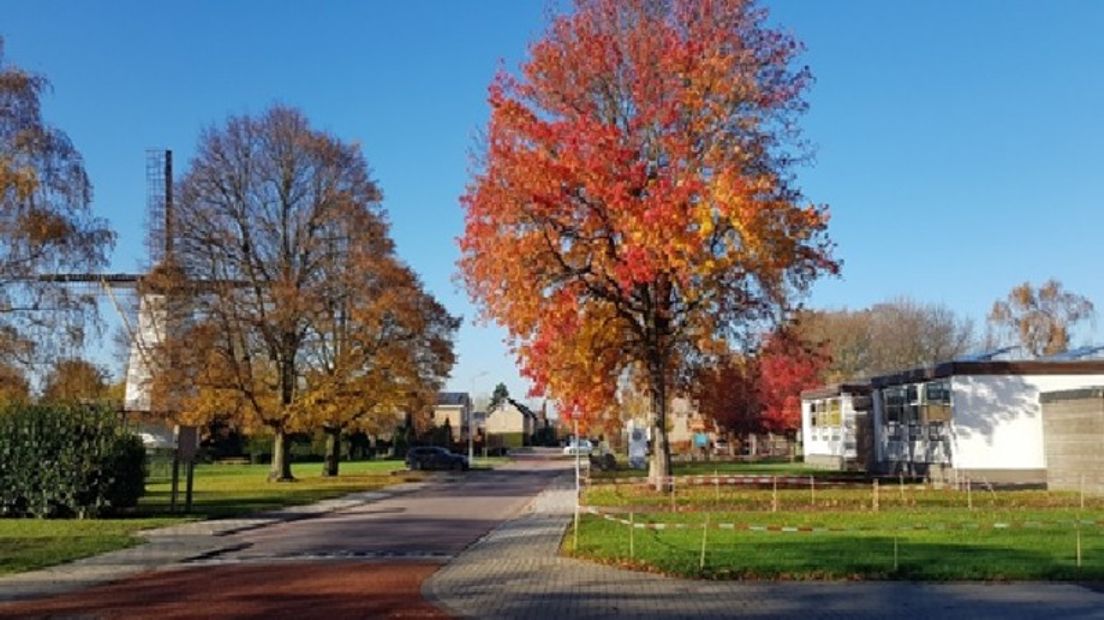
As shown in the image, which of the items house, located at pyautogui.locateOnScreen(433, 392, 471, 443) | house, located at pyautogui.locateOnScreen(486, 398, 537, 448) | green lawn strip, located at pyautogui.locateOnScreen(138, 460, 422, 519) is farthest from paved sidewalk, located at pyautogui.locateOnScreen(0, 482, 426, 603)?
house, located at pyautogui.locateOnScreen(486, 398, 537, 448)

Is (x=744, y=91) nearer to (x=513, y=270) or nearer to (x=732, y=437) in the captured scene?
(x=513, y=270)

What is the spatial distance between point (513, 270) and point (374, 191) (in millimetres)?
20551

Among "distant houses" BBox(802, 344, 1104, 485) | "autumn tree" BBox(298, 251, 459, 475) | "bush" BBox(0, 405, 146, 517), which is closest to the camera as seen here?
"bush" BBox(0, 405, 146, 517)

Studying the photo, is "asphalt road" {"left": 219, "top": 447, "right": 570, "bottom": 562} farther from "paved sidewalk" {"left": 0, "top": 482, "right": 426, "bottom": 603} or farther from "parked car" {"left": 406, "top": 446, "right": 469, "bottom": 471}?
"parked car" {"left": 406, "top": 446, "right": 469, "bottom": 471}

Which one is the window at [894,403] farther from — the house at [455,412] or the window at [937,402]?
the house at [455,412]

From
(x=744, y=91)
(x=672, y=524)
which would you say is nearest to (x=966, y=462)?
(x=744, y=91)

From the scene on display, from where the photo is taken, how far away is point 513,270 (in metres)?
30.0

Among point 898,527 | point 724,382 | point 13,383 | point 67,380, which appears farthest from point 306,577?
point 724,382

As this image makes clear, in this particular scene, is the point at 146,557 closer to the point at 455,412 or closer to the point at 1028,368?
the point at 1028,368

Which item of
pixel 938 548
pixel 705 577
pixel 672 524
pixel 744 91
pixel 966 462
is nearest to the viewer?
pixel 705 577

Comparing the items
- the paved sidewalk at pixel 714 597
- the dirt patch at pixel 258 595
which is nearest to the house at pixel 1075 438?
the paved sidewalk at pixel 714 597

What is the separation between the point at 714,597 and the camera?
13172 millimetres

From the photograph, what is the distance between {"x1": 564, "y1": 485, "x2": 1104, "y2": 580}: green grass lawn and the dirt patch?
3753mm

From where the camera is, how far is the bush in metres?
26.7
